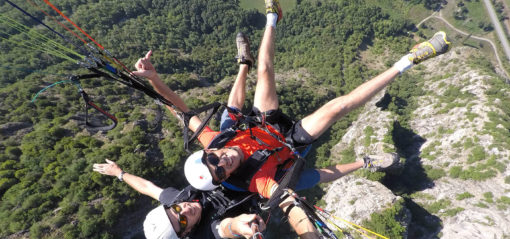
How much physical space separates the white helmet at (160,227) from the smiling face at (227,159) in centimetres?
103

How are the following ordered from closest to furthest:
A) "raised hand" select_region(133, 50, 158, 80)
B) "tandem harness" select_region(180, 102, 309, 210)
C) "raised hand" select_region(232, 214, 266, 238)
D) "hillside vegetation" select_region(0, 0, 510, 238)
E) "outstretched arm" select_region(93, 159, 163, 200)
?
1. "raised hand" select_region(232, 214, 266, 238)
2. "tandem harness" select_region(180, 102, 309, 210)
3. "raised hand" select_region(133, 50, 158, 80)
4. "outstretched arm" select_region(93, 159, 163, 200)
5. "hillside vegetation" select_region(0, 0, 510, 238)

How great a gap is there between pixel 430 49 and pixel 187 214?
6.33 meters

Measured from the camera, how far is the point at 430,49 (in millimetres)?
4910

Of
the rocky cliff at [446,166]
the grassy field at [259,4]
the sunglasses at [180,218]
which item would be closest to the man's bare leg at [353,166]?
the sunglasses at [180,218]

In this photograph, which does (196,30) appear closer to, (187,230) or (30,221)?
(30,221)

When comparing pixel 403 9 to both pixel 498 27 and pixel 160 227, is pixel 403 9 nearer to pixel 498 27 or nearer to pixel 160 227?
pixel 498 27

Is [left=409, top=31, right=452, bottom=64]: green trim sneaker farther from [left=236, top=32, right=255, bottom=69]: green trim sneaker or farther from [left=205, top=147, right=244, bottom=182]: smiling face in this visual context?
[left=205, top=147, right=244, bottom=182]: smiling face

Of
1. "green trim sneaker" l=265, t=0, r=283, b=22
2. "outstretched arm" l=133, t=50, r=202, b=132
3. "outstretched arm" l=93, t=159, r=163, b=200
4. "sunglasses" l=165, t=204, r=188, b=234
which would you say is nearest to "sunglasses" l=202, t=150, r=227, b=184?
"sunglasses" l=165, t=204, r=188, b=234

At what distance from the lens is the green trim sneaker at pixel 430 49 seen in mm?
4668

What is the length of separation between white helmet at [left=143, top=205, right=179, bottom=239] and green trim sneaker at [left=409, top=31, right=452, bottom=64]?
5.71 metres

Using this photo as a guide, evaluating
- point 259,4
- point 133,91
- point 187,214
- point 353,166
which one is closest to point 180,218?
point 187,214

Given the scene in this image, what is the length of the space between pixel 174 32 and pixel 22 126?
38.5 meters

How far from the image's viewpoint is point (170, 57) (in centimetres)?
3991

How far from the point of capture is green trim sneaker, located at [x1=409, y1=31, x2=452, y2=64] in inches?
184
